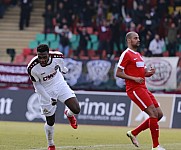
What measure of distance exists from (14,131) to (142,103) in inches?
266

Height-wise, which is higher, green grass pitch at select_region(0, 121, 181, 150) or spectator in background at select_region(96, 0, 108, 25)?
spectator in background at select_region(96, 0, 108, 25)

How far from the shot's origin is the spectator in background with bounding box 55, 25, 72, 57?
32.3m

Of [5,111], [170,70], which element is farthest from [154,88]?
[5,111]

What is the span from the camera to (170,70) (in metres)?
27.0

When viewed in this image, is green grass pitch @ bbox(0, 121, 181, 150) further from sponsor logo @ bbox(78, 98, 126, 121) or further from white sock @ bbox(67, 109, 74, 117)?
sponsor logo @ bbox(78, 98, 126, 121)

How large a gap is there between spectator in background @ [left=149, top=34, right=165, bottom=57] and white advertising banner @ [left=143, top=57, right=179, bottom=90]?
2.33 m

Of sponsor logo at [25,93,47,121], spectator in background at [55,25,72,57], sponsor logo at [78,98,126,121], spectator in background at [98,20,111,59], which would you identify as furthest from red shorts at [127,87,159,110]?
spectator in background at [55,25,72,57]

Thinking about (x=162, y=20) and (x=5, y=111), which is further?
(x=162, y=20)

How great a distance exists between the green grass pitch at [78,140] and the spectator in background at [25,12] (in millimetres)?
14224

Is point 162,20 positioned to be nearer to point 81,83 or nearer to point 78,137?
point 81,83

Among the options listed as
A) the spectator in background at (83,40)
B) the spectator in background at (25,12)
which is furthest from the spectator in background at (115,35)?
the spectator in background at (25,12)

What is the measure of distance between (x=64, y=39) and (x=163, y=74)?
6.89m

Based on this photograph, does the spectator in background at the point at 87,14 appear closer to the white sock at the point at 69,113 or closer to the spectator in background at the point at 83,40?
the spectator in background at the point at 83,40

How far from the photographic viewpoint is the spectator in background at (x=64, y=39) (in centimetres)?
3234
